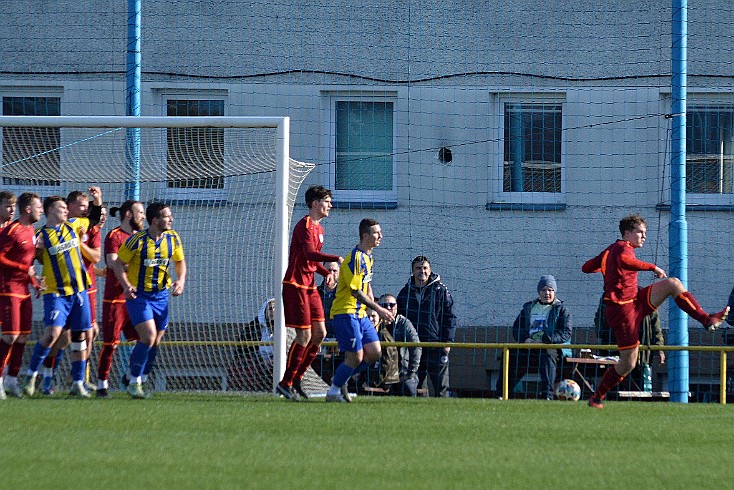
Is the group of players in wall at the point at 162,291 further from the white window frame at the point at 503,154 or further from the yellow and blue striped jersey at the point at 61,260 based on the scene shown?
the white window frame at the point at 503,154

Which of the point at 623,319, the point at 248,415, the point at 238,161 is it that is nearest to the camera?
the point at 248,415

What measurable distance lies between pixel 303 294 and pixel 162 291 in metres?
1.26

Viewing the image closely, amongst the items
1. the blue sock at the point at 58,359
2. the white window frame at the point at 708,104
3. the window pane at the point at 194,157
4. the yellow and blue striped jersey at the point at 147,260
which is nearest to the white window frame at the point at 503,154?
the white window frame at the point at 708,104

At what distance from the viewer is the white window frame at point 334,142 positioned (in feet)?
50.7

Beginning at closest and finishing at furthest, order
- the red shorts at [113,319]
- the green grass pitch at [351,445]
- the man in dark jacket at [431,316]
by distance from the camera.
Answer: the green grass pitch at [351,445] → the red shorts at [113,319] → the man in dark jacket at [431,316]

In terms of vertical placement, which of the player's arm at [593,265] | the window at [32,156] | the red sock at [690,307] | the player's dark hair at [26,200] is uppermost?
the window at [32,156]

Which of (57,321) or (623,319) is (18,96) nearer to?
(57,321)

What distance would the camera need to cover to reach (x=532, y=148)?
15.4 m

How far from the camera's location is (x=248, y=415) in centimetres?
943

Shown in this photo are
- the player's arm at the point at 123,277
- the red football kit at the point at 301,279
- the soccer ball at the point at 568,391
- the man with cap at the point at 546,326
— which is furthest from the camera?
the man with cap at the point at 546,326

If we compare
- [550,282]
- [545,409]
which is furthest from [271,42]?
[545,409]

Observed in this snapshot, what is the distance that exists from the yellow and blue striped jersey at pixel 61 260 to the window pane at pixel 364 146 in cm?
488

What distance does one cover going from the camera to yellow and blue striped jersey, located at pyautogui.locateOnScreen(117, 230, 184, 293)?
36.0ft

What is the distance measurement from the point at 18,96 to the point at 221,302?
4.50 meters
